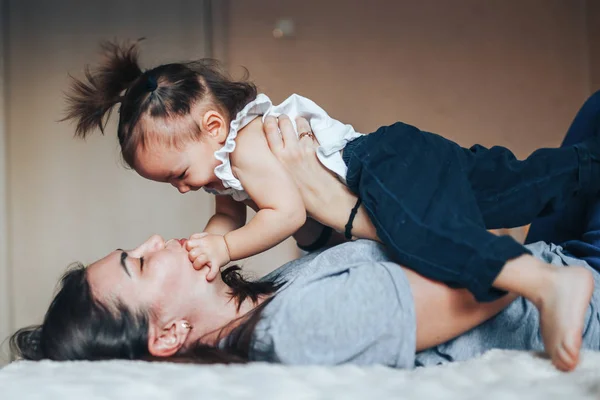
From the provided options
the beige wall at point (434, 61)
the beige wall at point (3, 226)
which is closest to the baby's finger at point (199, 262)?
the beige wall at point (434, 61)

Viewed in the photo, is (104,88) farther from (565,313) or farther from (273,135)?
(565,313)

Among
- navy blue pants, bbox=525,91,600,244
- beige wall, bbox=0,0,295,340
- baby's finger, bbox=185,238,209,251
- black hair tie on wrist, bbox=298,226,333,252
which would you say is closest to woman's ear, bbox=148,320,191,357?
baby's finger, bbox=185,238,209,251

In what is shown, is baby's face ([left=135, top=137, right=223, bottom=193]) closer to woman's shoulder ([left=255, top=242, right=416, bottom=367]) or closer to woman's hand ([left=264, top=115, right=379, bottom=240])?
woman's hand ([left=264, top=115, right=379, bottom=240])

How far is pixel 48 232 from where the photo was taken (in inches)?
101

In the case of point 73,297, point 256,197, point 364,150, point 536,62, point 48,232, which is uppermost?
point 536,62

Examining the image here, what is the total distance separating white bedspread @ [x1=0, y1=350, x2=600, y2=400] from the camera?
30.6 inches

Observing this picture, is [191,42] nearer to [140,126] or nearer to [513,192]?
[140,126]

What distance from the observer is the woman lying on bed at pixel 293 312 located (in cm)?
97

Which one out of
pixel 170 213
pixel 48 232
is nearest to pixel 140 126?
pixel 170 213

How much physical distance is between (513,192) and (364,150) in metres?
0.30

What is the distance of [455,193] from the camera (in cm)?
111

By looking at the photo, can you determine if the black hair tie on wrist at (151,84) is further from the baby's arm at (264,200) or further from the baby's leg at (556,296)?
the baby's leg at (556,296)

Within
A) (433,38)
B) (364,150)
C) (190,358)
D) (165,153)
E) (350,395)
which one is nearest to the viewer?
(350,395)

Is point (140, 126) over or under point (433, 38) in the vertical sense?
under
